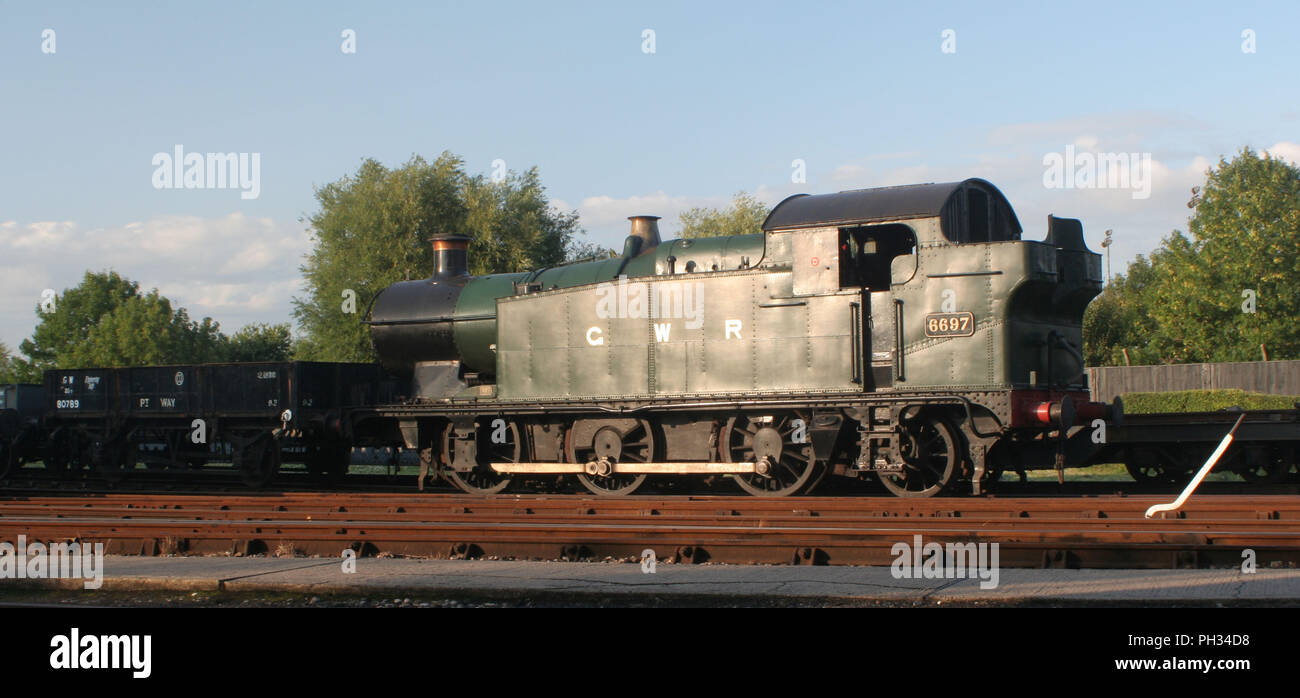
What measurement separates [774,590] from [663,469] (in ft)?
24.5

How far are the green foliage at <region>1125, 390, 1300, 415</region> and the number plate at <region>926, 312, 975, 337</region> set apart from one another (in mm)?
15086

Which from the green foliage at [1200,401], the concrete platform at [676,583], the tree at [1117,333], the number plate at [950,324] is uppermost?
the tree at [1117,333]

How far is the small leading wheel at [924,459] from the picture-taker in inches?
557

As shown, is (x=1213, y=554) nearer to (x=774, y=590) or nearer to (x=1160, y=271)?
(x=774, y=590)

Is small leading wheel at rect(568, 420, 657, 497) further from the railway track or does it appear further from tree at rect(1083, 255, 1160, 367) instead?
tree at rect(1083, 255, 1160, 367)

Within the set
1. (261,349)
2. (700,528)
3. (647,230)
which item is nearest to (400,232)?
(261,349)

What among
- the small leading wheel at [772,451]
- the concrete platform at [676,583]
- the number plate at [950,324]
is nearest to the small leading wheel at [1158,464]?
the number plate at [950,324]

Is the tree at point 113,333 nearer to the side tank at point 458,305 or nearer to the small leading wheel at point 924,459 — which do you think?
the side tank at point 458,305

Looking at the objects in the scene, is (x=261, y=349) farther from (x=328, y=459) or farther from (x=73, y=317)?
(x=328, y=459)

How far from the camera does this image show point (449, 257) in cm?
1938

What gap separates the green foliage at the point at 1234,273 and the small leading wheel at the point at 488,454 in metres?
35.5

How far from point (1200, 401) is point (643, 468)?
18150 mm

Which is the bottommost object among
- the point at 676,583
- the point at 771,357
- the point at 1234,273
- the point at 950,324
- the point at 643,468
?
the point at 676,583
